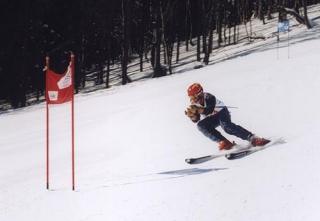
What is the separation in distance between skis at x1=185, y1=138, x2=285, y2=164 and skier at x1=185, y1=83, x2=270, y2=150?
0.19 meters

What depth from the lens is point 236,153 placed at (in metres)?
10.3

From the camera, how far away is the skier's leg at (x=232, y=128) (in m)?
10.8

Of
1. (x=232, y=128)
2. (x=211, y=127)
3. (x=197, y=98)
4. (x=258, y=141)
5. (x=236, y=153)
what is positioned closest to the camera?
(x=236, y=153)

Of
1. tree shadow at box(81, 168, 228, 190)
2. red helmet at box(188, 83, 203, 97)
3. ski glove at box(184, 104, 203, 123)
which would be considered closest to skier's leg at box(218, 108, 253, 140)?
ski glove at box(184, 104, 203, 123)

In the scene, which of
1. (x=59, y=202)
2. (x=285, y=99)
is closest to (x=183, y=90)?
(x=285, y=99)

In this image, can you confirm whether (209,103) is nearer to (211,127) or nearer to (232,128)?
(211,127)

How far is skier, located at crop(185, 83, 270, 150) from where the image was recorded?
10.9 meters

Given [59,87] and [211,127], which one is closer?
[59,87]

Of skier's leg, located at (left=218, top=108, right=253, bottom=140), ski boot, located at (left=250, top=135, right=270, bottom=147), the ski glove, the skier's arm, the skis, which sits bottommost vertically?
the skis

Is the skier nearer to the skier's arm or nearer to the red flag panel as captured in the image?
the skier's arm

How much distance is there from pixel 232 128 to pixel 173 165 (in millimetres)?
1439

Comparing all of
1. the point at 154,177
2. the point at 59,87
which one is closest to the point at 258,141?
the point at 154,177

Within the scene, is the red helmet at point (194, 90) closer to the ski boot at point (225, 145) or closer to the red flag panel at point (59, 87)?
the ski boot at point (225, 145)

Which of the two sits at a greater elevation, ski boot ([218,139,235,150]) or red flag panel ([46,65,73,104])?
red flag panel ([46,65,73,104])
